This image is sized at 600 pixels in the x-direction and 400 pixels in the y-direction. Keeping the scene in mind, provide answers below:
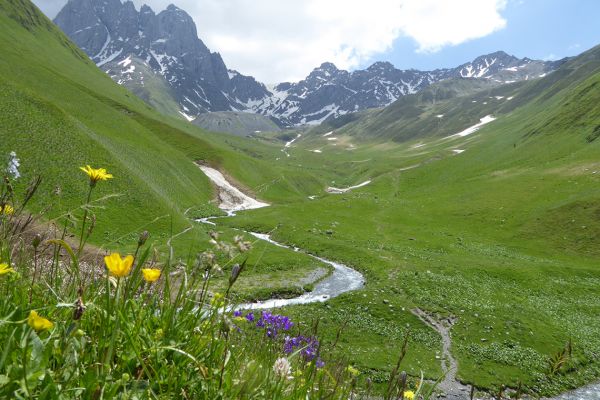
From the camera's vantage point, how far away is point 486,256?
59.9 metres

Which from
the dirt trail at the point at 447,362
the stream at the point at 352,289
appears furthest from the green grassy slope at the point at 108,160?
the dirt trail at the point at 447,362

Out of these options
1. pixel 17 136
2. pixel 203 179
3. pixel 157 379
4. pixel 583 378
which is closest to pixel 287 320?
pixel 157 379

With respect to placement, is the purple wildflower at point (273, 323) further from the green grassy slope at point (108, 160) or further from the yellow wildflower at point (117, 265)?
the yellow wildflower at point (117, 265)

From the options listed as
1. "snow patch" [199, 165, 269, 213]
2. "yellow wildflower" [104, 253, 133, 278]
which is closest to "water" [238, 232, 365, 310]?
"yellow wildflower" [104, 253, 133, 278]

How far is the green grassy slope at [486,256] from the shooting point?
2803 cm

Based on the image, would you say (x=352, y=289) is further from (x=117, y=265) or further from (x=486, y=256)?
(x=117, y=265)

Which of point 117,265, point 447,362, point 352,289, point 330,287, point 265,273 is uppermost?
point 117,265

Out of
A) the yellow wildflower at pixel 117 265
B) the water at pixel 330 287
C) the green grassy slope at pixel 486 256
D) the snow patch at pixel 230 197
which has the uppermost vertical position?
the yellow wildflower at pixel 117 265

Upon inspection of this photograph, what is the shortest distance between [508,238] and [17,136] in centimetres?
7577

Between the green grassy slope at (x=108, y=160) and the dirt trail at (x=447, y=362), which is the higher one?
the green grassy slope at (x=108, y=160)

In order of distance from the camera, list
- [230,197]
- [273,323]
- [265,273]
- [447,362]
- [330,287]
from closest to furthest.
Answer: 1. [273,323]
2. [447,362]
3. [330,287]
4. [265,273]
5. [230,197]

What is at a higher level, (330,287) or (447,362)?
(330,287)

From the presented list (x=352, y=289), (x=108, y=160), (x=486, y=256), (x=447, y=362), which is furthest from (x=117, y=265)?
(x=108, y=160)

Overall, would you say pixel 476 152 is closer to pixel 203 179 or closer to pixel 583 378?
pixel 203 179
